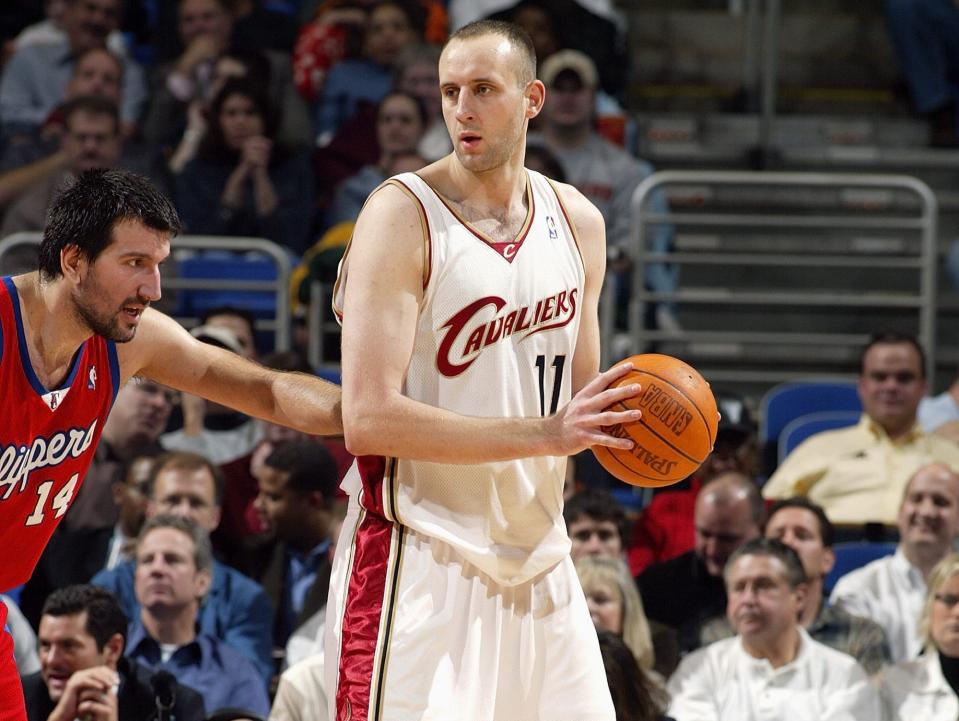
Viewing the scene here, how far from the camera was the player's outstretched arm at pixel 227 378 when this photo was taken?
4.11 m

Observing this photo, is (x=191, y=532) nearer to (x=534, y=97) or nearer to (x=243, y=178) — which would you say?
(x=534, y=97)

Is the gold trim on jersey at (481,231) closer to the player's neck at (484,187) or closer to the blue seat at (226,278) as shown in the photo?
the player's neck at (484,187)

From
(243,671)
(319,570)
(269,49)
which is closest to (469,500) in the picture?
(243,671)

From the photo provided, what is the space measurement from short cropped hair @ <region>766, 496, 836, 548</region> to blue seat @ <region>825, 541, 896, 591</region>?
553 mm

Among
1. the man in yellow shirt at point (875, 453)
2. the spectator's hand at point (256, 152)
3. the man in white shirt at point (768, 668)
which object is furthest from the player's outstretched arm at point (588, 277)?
the spectator's hand at point (256, 152)

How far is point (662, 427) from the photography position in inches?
144

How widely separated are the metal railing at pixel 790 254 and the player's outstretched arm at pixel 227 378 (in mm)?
4964

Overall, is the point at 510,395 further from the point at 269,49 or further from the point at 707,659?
the point at 269,49

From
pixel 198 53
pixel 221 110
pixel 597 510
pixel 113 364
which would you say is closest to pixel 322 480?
pixel 597 510

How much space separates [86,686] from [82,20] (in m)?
6.58

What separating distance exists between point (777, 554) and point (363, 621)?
3188 millimetres

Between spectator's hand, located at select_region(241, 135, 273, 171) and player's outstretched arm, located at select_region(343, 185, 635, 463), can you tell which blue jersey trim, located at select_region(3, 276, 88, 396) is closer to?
player's outstretched arm, located at select_region(343, 185, 635, 463)

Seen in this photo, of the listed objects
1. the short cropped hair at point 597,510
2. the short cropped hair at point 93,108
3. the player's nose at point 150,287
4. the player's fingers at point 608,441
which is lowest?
the short cropped hair at point 597,510

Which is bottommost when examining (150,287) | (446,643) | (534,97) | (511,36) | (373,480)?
(446,643)
